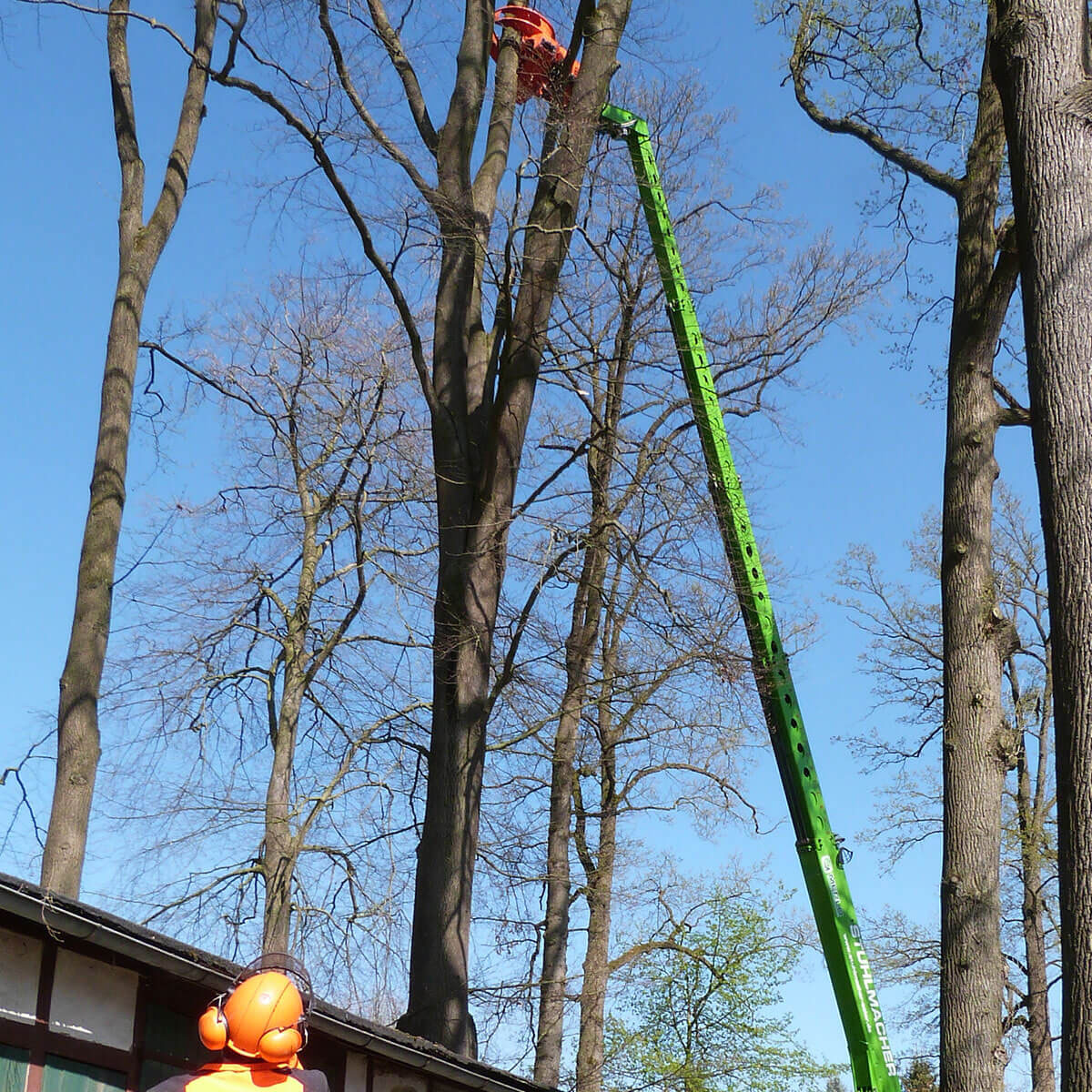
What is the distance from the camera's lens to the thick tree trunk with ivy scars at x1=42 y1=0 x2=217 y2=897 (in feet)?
30.7

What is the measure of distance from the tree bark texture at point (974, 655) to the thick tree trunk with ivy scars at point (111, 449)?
585 cm

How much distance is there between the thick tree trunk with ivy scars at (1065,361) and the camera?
19.2 ft

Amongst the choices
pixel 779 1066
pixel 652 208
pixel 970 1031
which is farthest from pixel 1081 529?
pixel 779 1066

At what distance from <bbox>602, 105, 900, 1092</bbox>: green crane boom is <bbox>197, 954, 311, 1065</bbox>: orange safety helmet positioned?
24.9ft

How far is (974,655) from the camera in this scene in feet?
29.5

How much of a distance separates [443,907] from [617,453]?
4.49m

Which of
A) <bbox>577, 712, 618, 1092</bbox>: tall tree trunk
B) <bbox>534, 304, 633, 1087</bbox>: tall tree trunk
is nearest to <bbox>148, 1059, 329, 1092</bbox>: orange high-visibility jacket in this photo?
<bbox>534, 304, 633, 1087</bbox>: tall tree trunk

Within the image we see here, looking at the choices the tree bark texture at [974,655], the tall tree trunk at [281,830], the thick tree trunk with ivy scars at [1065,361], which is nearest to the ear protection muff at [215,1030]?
the thick tree trunk with ivy scars at [1065,361]

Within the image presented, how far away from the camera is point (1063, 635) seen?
6.27m

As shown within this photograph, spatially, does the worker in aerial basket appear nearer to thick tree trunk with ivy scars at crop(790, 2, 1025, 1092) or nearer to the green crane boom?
thick tree trunk with ivy scars at crop(790, 2, 1025, 1092)

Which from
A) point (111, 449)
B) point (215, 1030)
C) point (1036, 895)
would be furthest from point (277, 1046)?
point (1036, 895)

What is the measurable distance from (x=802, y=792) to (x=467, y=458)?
453 cm

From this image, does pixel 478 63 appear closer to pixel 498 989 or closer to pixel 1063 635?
pixel 1063 635

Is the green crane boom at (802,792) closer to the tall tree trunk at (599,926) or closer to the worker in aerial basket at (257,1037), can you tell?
the tall tree trunk at (599,926)
